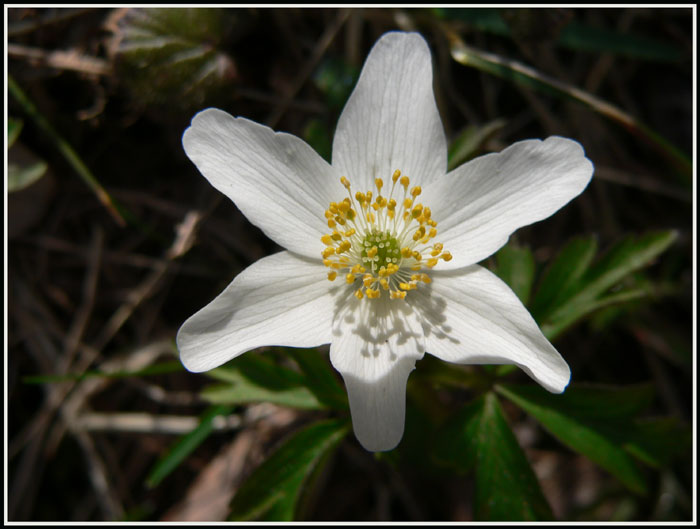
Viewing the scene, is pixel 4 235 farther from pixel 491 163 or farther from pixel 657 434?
pixel 657 434

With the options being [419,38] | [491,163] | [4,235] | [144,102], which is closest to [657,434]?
[491,163]

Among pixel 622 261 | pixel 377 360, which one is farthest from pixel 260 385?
pixel 622 261

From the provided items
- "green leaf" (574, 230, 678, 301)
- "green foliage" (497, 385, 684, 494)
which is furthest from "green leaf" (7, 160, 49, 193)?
"green leaf" (574, 230, 678, 301)

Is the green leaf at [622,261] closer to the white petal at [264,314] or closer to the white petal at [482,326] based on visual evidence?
the white petal at [482,326]

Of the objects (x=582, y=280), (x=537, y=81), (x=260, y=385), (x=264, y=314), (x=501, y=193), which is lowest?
(x=260, y=385)

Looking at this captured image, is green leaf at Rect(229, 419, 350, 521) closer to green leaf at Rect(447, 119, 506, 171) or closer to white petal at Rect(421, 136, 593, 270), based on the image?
white petal at Rect(421, 136, 593, 270)

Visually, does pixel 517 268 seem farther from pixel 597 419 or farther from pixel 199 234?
pixel 199 234
